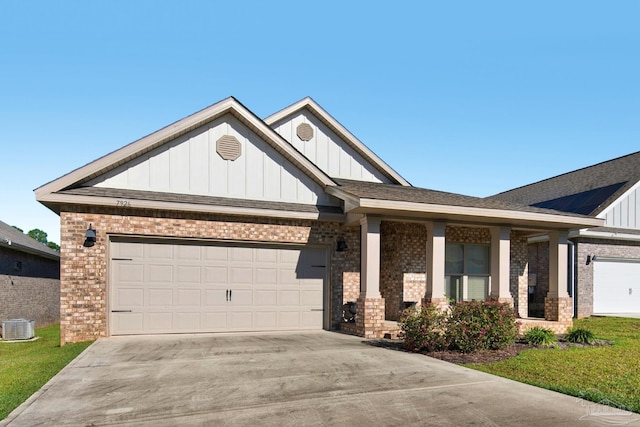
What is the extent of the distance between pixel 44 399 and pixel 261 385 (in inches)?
113

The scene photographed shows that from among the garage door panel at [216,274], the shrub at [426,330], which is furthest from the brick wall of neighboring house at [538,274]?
the garage door panel at [216,274]

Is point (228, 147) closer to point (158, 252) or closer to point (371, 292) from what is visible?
point (158, 252)

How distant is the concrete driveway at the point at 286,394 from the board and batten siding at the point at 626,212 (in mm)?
14754

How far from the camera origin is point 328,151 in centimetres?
1700

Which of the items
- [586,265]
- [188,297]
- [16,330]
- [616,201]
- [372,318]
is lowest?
[16,330]

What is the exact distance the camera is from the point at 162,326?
11555 mm

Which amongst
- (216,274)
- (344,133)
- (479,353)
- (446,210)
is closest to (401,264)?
(446,210)

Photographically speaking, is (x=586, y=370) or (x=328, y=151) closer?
(x=586, y=370)

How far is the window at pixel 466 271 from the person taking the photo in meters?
14.8

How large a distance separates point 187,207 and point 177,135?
6.53 ft

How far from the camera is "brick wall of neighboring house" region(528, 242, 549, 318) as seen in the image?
19016 millimetres

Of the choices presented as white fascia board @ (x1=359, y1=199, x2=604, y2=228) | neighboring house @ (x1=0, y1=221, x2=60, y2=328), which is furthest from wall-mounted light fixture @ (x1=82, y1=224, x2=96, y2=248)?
white fascia board @ (x1=359, y1=199, x2=604, y2=228)

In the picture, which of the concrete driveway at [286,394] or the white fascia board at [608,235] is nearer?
the concrete driveway at [286,394]

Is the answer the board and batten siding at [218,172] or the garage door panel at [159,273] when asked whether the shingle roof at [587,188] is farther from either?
the garage door panel at [159,273]
